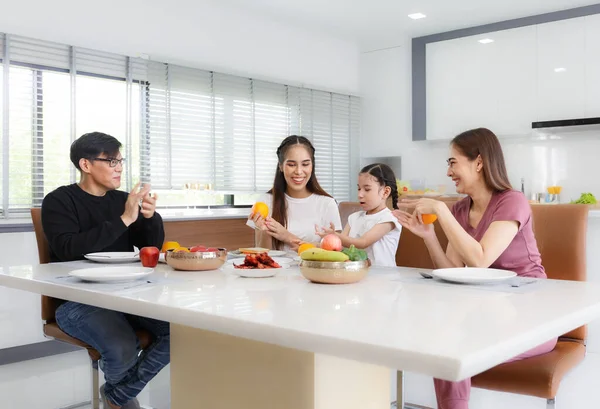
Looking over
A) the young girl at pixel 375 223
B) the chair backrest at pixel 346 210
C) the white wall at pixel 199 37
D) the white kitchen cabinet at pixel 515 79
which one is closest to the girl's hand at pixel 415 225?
the young girl at pixel 375 223

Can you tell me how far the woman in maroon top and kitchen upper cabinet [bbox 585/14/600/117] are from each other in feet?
11.7

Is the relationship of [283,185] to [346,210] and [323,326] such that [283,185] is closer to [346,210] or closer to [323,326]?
[346,210]

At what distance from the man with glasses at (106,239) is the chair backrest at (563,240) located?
1.32 metres

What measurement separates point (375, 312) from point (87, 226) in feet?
5.24

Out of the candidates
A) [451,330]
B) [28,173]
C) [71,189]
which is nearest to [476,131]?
[451,330]

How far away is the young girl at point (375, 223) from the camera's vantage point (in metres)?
2.54

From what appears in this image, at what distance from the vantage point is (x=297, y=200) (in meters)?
3.03

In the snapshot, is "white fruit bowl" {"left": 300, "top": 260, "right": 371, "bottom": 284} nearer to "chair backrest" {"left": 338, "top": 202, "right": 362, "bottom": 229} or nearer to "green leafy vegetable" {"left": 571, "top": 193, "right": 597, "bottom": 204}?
"chair backrest" {"left": 338, "top": 202, "right": 362, "bottom": 229}

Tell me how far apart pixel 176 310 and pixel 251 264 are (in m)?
0.55

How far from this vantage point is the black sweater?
2.28 meters

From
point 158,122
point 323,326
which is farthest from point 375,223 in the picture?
point 158,122

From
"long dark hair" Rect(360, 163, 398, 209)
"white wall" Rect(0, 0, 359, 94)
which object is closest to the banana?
"long dark hair" Rect(360, 163, 398, 209)

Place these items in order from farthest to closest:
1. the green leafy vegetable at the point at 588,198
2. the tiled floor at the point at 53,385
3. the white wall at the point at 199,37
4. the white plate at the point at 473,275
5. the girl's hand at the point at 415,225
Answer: the green leafy vegetable at the point at 588,198
the white wall at the point at 199,37
the tiled floor at the point at 53,385
the girl's hand at the point at 415,225
the white plate at the point at 473,275

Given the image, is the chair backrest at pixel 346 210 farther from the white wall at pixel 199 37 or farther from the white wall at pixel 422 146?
the white wall at pixel 422 146
